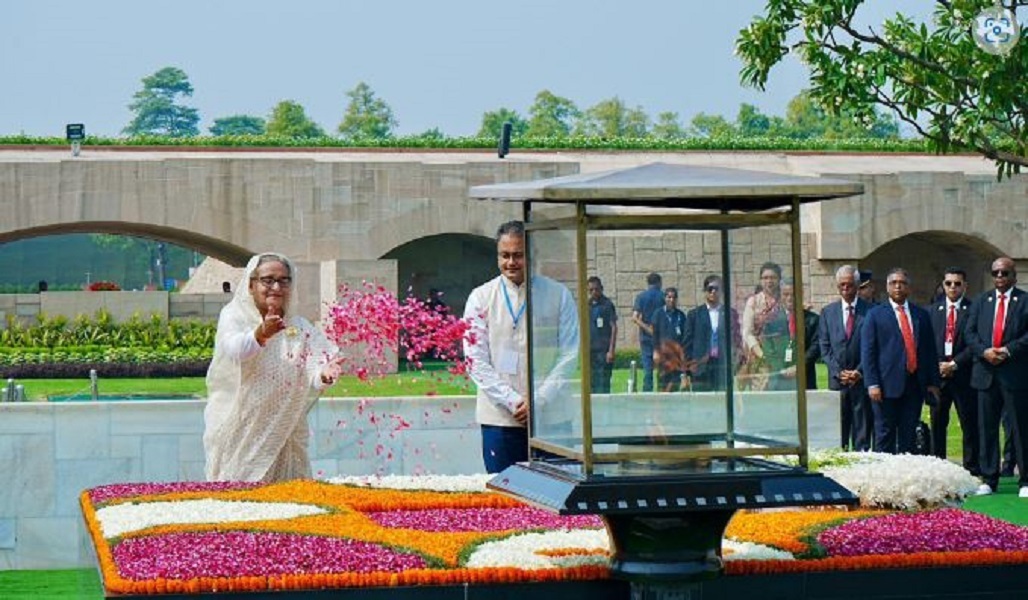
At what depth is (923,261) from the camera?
33.8m

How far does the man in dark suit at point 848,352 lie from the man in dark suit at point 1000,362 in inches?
33.2

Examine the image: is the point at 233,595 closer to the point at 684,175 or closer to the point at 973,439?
the point at 684,175

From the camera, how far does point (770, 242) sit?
555 cm

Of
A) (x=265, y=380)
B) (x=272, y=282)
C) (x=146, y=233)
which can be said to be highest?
(x=146, y=233)

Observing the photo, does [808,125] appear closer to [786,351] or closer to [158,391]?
[158,391]

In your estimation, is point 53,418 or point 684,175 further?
point 53,418

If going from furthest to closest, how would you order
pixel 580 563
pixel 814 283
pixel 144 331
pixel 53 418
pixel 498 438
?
pixel 814 283
pixel 144 331
pixel 53 418
pixel 498 438
pixel 580 563

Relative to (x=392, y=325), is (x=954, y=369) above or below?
below

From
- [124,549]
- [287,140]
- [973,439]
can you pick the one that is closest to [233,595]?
[124,549]

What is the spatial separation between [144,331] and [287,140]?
8.70 meters

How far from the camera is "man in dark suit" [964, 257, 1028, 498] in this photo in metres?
13.1

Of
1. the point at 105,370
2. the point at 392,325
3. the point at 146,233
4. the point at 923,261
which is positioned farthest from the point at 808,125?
the point at 392,325

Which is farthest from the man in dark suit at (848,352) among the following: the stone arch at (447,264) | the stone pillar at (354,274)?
the stone arch at (447,264)

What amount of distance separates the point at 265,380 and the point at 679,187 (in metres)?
3.17
